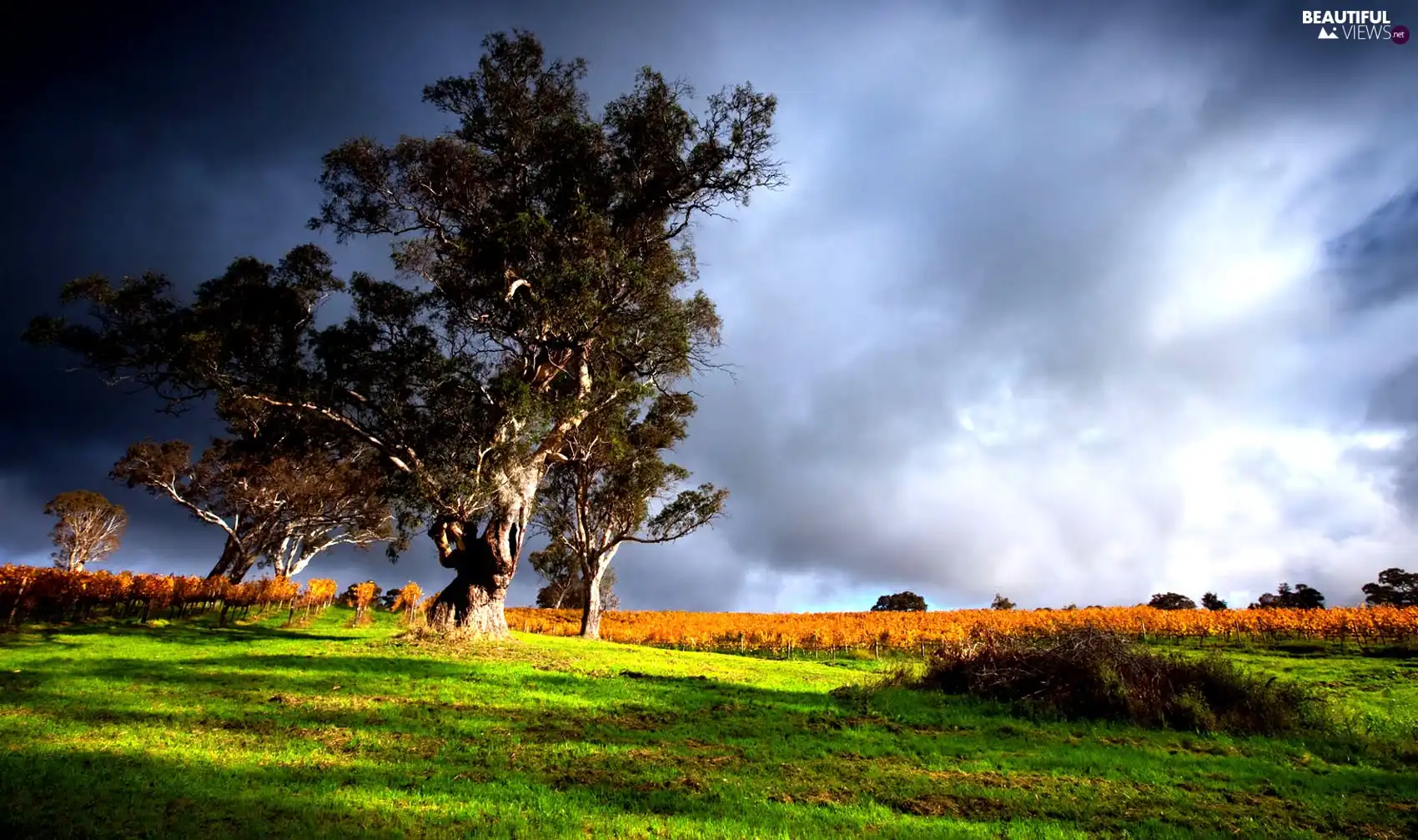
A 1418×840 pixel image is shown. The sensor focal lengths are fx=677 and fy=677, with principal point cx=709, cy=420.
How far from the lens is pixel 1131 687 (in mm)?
15180

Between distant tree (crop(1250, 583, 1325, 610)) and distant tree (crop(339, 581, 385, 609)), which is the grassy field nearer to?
distant tree (crop(339, 581, 385, 609))

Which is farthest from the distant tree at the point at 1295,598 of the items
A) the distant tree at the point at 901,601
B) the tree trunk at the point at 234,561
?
the tree trunk at the point at 234,561

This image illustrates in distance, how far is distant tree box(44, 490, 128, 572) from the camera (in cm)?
5441

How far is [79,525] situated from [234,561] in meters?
18.5

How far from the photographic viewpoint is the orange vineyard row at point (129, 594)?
1186 inches

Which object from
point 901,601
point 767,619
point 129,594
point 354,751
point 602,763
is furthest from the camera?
point 901,601

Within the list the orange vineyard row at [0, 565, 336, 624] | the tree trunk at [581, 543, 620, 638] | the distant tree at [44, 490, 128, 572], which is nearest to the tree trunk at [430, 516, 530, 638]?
the tree trunk at [581, 543, 620, 638]

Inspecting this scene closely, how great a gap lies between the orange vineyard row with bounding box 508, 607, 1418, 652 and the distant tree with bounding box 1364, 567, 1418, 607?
25.4 meters

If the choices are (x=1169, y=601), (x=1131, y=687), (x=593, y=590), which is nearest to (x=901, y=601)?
(x=1169, y=601)

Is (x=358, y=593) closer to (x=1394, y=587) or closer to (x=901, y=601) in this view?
(x=901, y=601)

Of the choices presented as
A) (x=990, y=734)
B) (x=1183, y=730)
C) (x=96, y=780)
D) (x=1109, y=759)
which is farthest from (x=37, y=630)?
(x=1183, y=730)

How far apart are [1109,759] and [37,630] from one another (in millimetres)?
36887

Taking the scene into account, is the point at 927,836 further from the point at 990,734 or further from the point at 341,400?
the point at 341,400

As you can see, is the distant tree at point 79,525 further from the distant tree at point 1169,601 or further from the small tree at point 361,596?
the distant tree at point 1169,601
